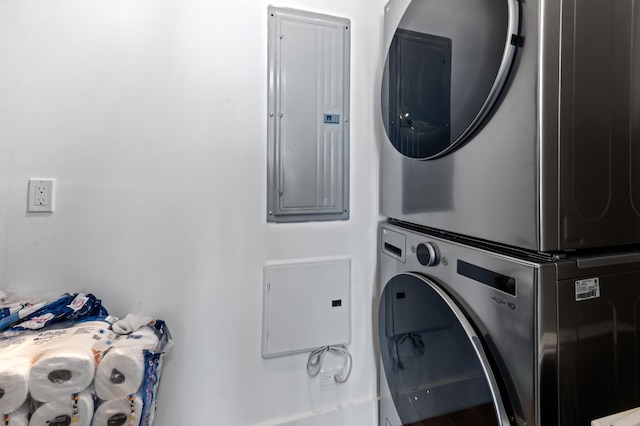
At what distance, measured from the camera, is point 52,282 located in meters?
1.04

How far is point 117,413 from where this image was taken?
82 cm

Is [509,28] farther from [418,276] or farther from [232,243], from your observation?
[232,243]

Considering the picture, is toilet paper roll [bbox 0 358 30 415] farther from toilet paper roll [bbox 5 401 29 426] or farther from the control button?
the control button

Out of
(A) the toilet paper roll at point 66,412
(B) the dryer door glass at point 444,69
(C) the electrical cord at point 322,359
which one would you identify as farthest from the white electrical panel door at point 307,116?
(A) the toilet paper roll at point 66,412

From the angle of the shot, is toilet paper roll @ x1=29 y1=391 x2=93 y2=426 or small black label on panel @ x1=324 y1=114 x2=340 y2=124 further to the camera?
small black label on panel @ x1=324 y1=114 x2=340 y2=124

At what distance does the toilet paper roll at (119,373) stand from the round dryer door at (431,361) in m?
0.83

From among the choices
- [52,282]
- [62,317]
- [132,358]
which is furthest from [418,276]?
[52,282]

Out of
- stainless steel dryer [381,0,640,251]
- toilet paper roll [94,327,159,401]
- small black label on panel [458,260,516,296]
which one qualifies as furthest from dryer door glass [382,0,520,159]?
toilet paper roll [94,327,159,401]

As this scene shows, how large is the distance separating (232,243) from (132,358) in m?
0.49

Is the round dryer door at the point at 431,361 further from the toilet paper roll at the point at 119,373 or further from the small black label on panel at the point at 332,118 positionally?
the toilet paper roll at the point at 119,373

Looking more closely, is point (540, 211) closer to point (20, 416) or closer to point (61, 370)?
point (61, 370)

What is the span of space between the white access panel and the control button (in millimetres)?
423

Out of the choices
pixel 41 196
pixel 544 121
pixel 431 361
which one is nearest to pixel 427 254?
pixel 431 361

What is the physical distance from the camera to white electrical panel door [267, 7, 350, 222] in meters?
1.23
